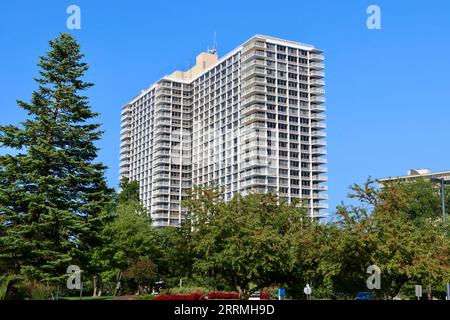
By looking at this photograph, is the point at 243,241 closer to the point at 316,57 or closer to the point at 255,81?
the point at 255,81

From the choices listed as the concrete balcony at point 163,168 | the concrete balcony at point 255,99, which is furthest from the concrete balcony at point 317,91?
the concrete balcony at point 163,168

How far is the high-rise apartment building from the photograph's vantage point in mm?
128125

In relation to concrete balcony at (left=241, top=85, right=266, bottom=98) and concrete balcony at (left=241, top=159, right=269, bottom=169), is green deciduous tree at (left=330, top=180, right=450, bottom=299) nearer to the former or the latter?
concrete balcony at (left=241, top=159, right=269, bottom=169)

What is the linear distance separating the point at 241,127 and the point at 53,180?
99147 millimetres

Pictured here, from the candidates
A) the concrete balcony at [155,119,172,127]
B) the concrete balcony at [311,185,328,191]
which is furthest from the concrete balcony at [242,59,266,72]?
the concrete balcony at [311,185,328,191]

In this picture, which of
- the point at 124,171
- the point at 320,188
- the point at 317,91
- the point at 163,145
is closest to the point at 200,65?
the point at 163,145

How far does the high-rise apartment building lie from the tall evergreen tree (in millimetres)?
81597

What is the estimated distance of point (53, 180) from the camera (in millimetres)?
35062

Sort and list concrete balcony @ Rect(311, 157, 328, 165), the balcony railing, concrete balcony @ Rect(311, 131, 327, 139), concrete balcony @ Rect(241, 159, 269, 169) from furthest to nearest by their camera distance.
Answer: the balcony railing → concrete balcony @ Rect(311, 131, 327, 139) → concrete balcony @ Rect(311, 157, 328, 165) → concrete balcony @ Rect(241, 159, 269, 169)

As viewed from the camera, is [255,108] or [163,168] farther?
[163,168]

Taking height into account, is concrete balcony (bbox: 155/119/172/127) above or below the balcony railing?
below

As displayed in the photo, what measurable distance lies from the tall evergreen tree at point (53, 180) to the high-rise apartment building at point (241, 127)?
81.6 m

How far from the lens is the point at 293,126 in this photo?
132375 millimetres

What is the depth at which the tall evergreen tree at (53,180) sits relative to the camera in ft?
111
